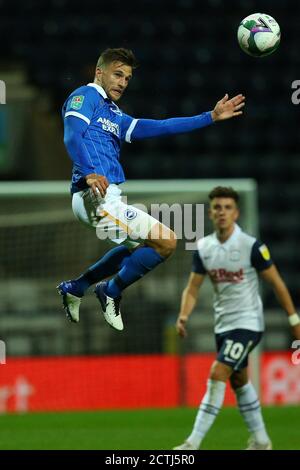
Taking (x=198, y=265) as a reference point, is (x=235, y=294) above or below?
below

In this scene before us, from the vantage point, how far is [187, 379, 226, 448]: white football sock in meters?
8.31

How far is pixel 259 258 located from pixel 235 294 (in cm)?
38

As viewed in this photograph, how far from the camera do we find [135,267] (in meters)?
6.80

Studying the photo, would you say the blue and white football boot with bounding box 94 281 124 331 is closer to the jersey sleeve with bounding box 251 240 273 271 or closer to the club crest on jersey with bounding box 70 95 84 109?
the club crest on jersey with bounding box 70 95 84 109

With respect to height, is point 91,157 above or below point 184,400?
above

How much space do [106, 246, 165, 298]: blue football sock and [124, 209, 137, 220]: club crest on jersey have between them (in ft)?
0.83

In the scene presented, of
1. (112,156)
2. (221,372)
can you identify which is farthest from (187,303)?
(112,156)

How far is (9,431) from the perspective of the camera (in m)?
10.6

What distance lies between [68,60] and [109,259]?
10.5m

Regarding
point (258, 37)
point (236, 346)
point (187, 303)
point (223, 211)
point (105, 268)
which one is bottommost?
point (236, 346)

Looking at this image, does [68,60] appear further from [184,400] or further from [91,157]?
[91,157]

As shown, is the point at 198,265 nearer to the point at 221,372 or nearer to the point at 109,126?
the point at 221,372

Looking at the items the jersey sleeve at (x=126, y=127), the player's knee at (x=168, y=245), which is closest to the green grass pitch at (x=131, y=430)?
the player's knee at (x=168, y=245)

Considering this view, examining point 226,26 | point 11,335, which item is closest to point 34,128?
point 226,26
